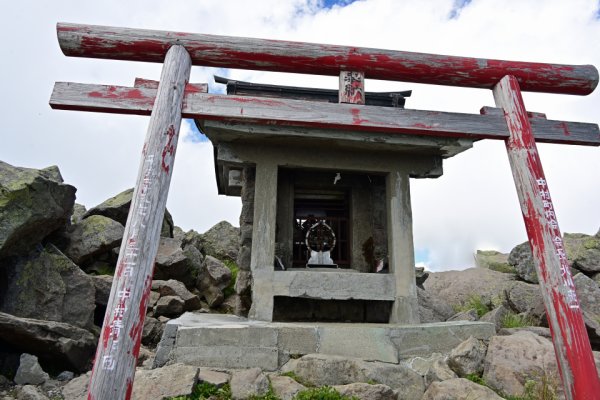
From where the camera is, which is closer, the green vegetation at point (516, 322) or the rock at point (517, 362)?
the rock at point (517, 362)

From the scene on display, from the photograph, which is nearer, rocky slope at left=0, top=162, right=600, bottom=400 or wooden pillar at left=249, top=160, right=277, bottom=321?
rocky slope at left=0, top=162, right=600, bottom=400

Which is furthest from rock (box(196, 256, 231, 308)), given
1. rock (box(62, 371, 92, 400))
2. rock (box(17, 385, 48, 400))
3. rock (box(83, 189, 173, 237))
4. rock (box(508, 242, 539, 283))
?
rock (box(508, 242, 539, 283))

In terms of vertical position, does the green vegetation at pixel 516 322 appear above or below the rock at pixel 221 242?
below

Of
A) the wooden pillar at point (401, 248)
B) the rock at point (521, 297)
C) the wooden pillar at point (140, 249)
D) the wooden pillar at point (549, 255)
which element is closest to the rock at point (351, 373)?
the wooden pillar at point (401, 248)

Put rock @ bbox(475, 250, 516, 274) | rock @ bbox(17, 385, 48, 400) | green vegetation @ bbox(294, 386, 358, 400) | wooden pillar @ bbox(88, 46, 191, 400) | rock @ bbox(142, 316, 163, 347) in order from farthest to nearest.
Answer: rock @ bbox(475, 250, 516, 274)
rock @ bbox(142, 316, 163, 347)
rock @ bbox(17, 385, 48, 400)
green vegetation @ bbox(294, 386, 358, 400)
wooden pillar @ bbox(88, 46, 191, 400)

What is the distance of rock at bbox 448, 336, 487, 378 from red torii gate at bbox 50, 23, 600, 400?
1.39 m

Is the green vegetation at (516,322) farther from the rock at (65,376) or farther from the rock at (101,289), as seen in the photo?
the rock at (101,289)

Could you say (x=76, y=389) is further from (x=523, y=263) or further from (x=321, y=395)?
(x=523, y=263)

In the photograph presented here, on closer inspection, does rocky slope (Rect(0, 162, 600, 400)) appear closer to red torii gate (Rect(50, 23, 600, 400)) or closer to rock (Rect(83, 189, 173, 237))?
rock (Rect(83, 189, 173, 237))

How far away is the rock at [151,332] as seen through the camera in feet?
23.1

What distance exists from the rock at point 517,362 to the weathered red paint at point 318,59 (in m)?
2.68

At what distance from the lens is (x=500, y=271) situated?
43.9 ft

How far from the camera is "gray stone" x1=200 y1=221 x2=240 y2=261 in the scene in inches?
516

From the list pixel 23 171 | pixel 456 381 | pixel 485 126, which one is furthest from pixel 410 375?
pixel 23 171
